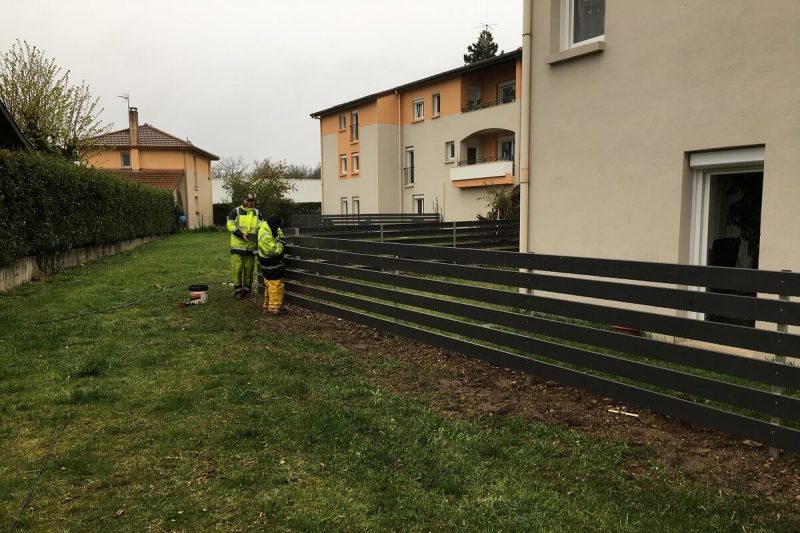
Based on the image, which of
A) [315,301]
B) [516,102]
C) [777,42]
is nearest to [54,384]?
[315,301]

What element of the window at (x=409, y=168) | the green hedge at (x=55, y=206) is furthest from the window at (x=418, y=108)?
the green hedge at (x=55, y=206)

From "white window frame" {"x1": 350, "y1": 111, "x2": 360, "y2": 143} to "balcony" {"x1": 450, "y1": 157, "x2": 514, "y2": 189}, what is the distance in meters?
10.3

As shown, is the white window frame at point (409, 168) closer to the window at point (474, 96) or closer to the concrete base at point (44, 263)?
the window at point (474, 96)

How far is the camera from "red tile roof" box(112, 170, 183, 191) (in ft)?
139

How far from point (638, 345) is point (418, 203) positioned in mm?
31092

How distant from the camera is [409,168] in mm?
35906

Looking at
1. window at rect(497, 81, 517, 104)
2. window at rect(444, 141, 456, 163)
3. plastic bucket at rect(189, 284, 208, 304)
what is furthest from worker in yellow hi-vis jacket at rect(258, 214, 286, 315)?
window at rect(497, 81, 517, 104)

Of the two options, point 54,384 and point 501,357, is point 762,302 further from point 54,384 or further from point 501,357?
point 54,384

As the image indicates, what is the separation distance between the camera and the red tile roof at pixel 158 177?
4250 cm

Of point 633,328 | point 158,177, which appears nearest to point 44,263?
point 633,328

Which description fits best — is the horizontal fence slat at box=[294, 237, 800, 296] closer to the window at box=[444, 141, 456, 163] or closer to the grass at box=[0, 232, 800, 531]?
the grass at box=[0, 232, 800, 531]

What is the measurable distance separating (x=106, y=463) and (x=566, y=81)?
7469 mm

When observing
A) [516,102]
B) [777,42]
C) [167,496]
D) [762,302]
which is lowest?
[167,496]

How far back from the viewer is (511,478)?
358cm
